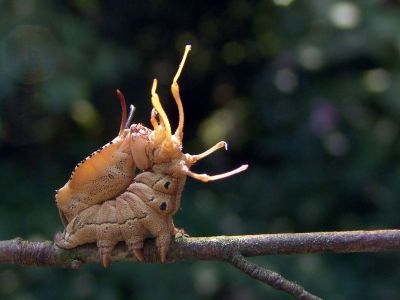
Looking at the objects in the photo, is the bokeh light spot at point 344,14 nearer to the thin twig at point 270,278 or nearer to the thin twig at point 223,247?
the thin twig at point 223,247

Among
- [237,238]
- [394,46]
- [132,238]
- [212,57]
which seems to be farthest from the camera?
[212,57]

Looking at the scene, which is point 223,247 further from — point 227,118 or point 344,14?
point 227,118

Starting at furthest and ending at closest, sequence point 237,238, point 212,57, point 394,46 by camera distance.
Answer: point 212,57 → point 394,46 → point 237,238

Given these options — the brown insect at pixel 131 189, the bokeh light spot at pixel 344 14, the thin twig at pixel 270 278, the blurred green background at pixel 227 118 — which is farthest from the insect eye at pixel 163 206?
the bokeh light spot at pixel 344 14

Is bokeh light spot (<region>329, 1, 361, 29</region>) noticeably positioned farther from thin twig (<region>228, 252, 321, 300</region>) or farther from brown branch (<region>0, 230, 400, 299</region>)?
thin twig (<region>228, 252, 321, 300</region>)

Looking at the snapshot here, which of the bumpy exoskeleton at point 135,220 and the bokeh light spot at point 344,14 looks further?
the bokeh light spot at point 344,14

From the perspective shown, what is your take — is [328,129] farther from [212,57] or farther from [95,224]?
[95,224]

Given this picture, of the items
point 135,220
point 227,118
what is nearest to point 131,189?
point 135,220

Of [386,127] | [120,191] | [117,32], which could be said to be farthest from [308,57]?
[120,191]

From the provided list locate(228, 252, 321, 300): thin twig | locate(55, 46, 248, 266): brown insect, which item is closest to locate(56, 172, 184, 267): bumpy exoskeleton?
locate(55, 46, 248, 266): brown insect
